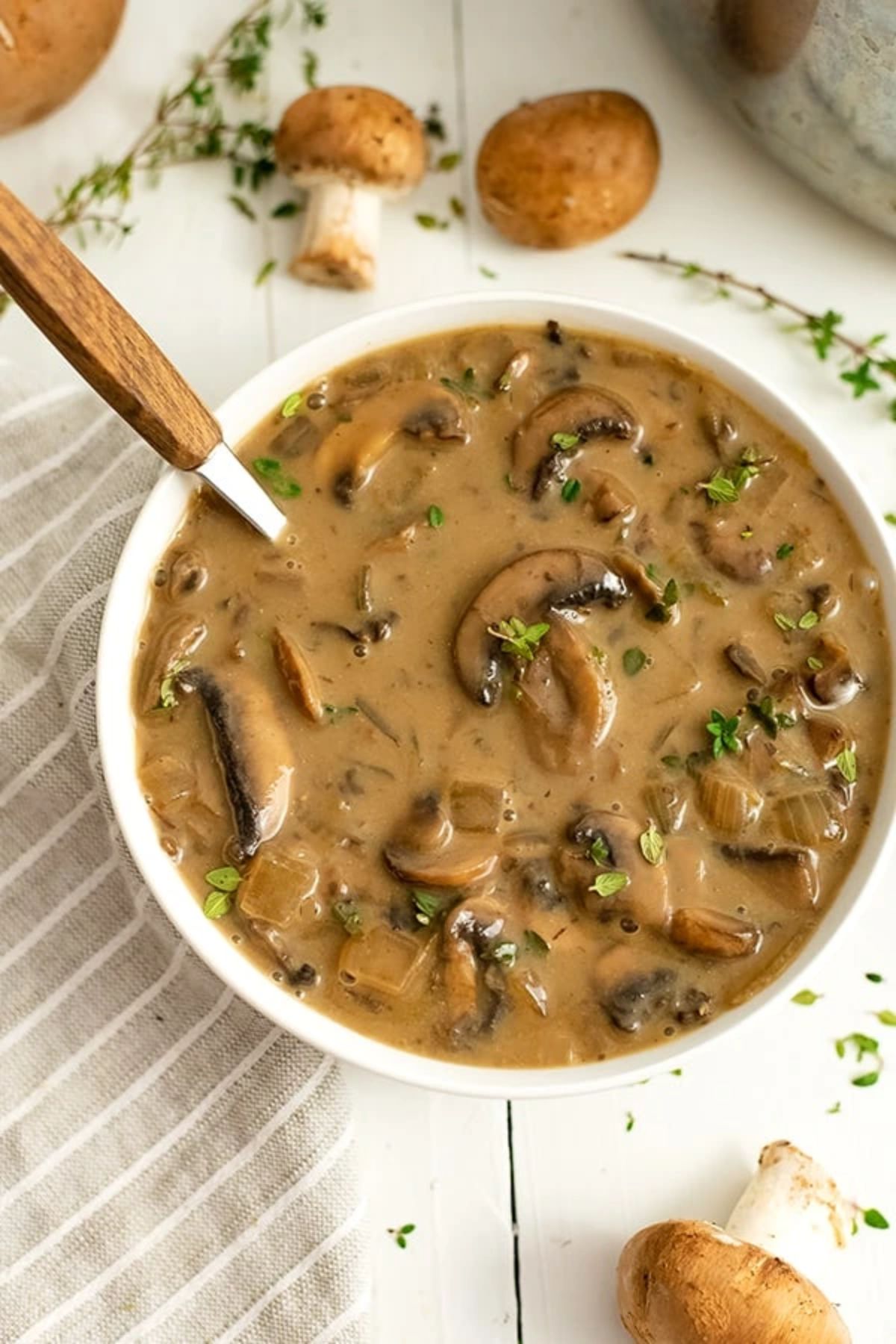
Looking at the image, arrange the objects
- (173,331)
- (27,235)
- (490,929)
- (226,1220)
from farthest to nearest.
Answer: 1. (173,331)
2. (226,1220)
3. (490,929)
4. (27,235)

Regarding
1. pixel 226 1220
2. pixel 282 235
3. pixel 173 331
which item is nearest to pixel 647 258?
pixel 282 235

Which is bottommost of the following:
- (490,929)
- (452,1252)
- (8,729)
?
(452,1252)

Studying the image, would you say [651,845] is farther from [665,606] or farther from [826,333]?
[826,333]

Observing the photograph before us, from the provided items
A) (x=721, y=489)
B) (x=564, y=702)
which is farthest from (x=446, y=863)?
(x=721, y=489)

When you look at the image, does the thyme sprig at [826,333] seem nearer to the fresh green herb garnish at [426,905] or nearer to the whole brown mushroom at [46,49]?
the whole brown mushroom at [46,49]

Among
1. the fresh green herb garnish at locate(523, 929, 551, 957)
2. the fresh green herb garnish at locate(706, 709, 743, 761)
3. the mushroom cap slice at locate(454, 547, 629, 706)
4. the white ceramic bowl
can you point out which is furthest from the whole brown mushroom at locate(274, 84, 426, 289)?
the fresh green herb garnish at locate(523, 929, 551, 957)

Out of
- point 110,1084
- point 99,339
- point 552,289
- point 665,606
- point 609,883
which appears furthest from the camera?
point 552,289

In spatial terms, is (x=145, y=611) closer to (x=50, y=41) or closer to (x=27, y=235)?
(x=27, y=235)
